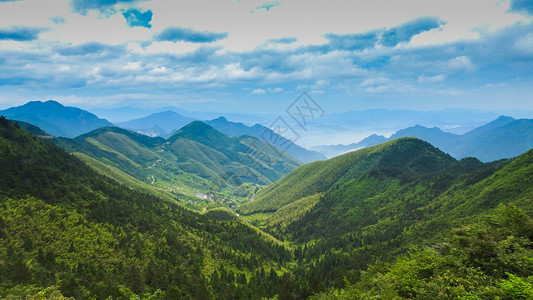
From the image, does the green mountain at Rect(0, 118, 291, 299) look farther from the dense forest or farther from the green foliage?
the green foliage

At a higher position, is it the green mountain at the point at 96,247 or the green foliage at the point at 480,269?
the green foliage at the point at 480,269

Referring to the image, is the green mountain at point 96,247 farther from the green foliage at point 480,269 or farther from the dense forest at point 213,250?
the green foliage at point 480,269

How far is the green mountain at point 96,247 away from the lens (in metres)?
67.3

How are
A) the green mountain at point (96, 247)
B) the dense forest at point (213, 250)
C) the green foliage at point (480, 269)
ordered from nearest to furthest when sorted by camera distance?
1. the green foliage at point (480, 269)
2. the dense forest at point (213, 250)
3. the green mountain at point (96, 247)

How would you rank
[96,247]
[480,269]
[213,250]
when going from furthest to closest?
[213,250] → [96,247] → [480,269]

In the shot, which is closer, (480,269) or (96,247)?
(480,269)

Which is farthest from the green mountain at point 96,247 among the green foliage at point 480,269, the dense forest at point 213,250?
the green foliage at point 480,269

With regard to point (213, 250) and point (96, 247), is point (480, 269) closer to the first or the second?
point (96, 247)

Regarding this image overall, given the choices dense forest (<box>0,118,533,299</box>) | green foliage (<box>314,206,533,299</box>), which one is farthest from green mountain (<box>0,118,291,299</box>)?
green foliage (<box>314,206,533,299</box>)

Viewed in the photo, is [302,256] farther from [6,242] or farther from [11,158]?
[11,158]

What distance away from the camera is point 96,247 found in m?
90.1

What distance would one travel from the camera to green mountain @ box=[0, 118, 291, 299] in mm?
67312

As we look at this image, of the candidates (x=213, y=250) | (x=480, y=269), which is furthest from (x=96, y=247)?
(x=480, y=269)

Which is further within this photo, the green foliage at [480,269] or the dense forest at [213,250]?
the dense forest at [213,250]
